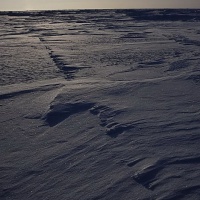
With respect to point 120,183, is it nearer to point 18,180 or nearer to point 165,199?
point 165,199

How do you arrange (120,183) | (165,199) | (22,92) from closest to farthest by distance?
(165,199)
(120,183)
(22,92)

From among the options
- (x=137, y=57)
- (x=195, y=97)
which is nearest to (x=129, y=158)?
(x=195, y=97)

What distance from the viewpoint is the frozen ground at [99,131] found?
1146 millimetres

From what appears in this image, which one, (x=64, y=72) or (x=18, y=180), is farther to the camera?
(x=64, y=72)

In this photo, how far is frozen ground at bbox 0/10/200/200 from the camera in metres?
1.15

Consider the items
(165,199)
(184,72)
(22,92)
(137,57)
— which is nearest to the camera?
(165,199)

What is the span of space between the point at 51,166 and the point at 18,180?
169 millimetres

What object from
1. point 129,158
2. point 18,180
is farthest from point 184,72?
point 18,180

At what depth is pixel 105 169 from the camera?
1258 mm

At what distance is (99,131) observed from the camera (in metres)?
1.62

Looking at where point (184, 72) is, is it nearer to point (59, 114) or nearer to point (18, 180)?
point (59, 114)

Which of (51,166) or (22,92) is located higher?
(22,92)

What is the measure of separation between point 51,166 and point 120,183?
0.36 meters

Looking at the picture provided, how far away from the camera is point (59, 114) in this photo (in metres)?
1.87
